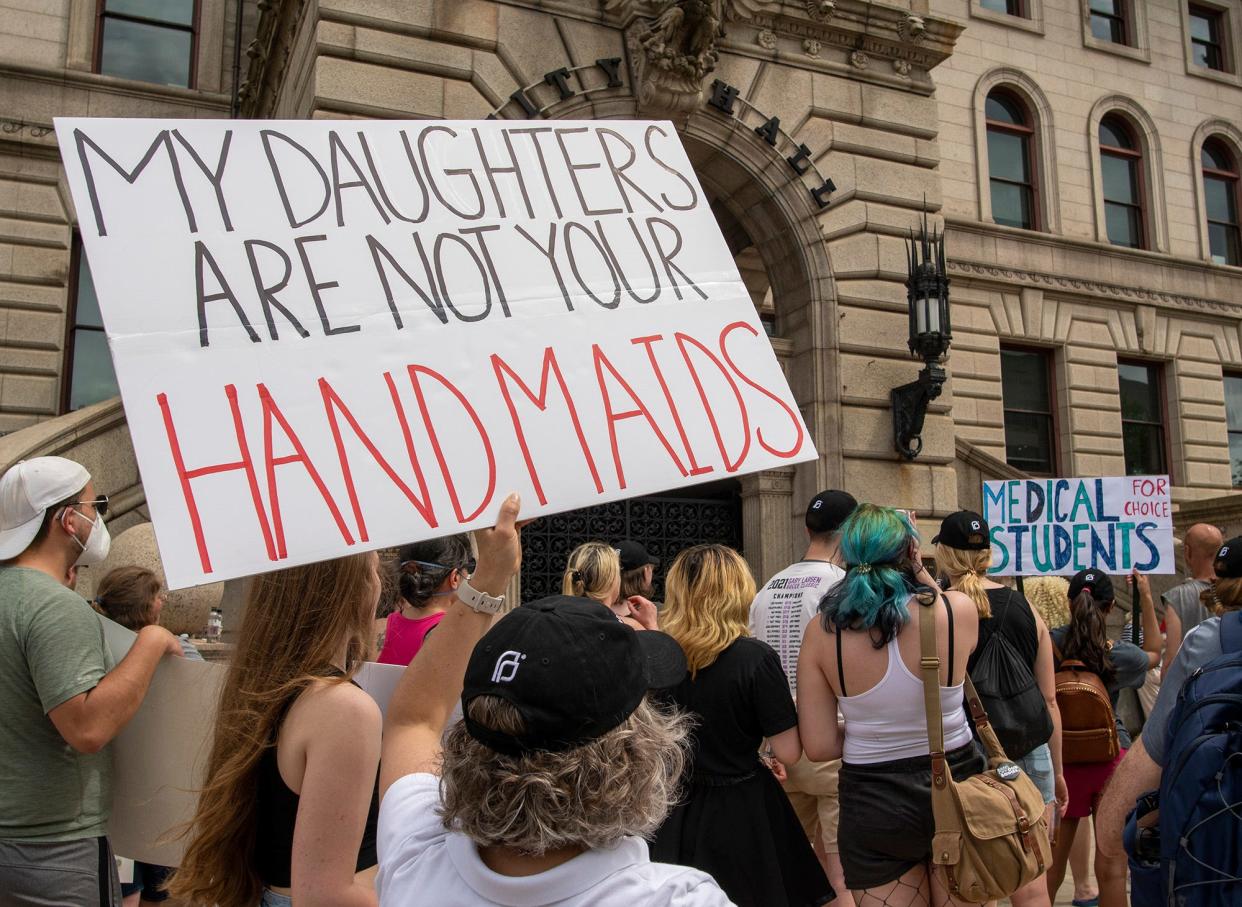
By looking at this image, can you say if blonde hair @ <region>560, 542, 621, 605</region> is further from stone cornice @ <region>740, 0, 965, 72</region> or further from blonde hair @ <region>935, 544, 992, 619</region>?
stone cornice @ <region>740, 0, 965, 72</region>

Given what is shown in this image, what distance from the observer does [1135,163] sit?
71.6 feet

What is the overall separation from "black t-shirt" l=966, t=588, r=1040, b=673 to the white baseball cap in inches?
141

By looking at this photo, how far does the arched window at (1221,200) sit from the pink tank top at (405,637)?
23.5m

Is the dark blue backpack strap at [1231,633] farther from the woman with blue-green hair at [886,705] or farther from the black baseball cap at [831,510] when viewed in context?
the black baseball cap at [831,510]

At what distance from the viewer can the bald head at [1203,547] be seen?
21.0ft

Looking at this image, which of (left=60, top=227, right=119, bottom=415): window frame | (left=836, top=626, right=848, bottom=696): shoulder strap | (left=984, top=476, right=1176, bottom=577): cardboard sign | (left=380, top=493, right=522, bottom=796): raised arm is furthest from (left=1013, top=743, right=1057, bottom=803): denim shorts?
(left=60, top=227, right=119, bottom=415): window frame

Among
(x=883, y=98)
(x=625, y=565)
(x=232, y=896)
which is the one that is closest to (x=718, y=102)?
(x=883, y=98)

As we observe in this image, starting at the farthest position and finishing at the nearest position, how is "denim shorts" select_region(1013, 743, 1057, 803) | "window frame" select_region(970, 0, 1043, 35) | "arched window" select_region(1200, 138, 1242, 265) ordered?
"arched window" select_region(1200, 138, 1242, 265), "window frame" select_region(970, 0, 1043, 35), "denim shorts" select_region(1013, 743, 1057, 803)

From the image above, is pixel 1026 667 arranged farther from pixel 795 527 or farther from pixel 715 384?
pixel 795 527

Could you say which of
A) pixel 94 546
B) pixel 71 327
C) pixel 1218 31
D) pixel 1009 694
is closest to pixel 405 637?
pixel 94 546

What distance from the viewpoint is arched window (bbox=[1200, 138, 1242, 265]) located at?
22.5 metres

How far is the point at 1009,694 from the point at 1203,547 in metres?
3.03

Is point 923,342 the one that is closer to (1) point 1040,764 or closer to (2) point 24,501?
(1) point 1040,764

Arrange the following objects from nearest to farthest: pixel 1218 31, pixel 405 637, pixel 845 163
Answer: pixel 405 637, pixel 845 163, pixel 1218 31
